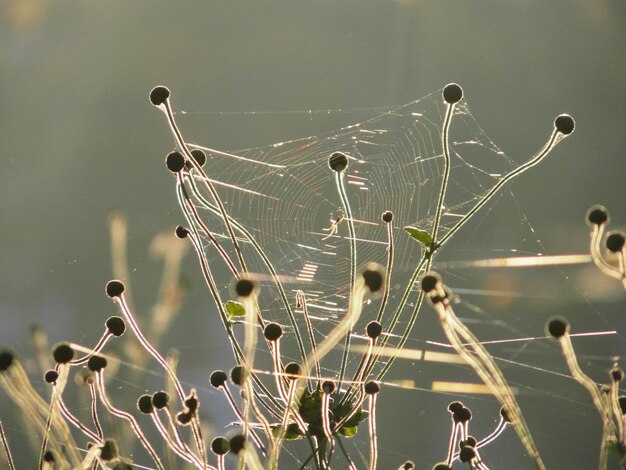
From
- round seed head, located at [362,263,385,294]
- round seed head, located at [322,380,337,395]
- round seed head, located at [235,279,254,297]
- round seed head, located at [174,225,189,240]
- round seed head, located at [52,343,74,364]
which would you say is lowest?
round seed head, located at [52,343,74,364]

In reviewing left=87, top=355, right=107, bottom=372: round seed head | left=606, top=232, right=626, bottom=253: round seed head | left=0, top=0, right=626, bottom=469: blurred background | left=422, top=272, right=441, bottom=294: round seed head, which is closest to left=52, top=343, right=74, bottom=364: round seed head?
left=87, top=355, right=107, bottom=372: round seed head

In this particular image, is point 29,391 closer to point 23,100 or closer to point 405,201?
point 405,201

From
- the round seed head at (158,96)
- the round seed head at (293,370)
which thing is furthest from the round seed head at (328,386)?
the round seed head at (158,96)

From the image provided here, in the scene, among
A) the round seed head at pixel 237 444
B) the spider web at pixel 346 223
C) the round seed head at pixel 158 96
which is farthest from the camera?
the spider web at pixel 346 223

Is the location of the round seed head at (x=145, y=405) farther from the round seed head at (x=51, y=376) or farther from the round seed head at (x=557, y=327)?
the round seed head at (x=557, y=327)

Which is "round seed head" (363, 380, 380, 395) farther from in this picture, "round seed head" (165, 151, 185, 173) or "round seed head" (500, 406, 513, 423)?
"round seed head" (165, 151, 185, 173)
